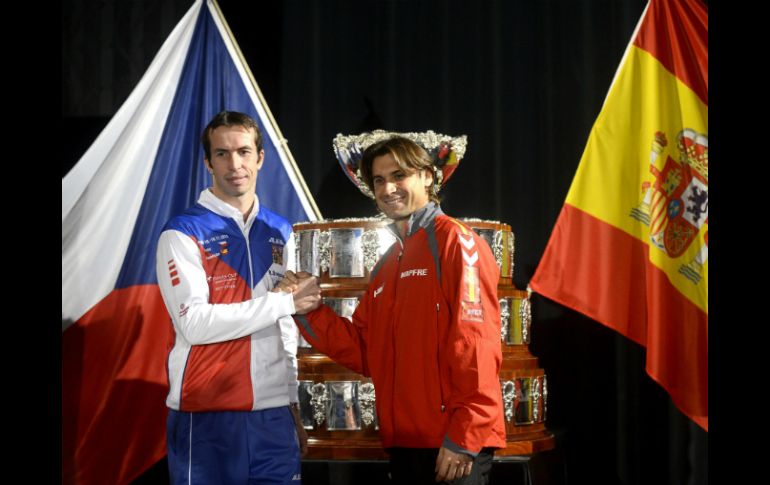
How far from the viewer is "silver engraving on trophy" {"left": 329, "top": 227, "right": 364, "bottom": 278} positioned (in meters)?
3.01

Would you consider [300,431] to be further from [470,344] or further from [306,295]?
[470,344]

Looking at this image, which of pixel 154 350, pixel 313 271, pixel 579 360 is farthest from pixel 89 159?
pixel 579 360

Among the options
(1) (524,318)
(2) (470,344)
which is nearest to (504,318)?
(1) (524,318)

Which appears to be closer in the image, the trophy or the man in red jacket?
the man in red jacket

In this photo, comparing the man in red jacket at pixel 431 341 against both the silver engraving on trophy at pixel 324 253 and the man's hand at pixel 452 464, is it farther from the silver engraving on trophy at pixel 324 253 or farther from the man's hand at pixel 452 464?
the silver engraving on trophy at pixel 324 253

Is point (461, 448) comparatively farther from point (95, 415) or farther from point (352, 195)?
point (352, 195)

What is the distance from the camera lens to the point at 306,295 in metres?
2.52

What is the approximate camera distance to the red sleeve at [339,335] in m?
2.54

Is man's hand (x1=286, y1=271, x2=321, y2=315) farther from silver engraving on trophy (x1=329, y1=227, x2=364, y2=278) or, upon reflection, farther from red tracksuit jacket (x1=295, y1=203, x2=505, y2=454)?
silver engraving on trophy (x1=329, y1=227, x2=364, y2=278)

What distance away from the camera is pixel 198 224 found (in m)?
2.56

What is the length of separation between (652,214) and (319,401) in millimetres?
1507

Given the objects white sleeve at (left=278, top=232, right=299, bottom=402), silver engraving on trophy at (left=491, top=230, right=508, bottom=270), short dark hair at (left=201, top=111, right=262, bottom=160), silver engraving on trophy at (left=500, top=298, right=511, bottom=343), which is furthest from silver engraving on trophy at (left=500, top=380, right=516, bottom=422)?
short dark hair at (left=201, top=111, right=262, bottom=160)

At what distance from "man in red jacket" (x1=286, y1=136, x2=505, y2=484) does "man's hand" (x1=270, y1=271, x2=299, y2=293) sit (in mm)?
264

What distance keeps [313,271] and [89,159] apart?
1099 mm
